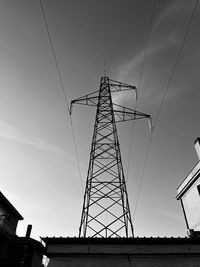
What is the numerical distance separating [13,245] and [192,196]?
1623cm

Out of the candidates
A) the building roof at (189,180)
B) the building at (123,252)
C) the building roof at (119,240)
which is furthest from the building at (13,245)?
the building roof at (189,180)

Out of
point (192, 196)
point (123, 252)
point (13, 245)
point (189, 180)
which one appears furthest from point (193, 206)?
point (13, 245)

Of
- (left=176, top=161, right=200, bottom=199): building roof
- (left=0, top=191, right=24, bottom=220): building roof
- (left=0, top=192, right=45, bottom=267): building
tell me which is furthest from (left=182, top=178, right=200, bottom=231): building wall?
(left=0, top=191, right=24, bottom=220): building roof

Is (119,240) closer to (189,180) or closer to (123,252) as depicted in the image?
(123,252)

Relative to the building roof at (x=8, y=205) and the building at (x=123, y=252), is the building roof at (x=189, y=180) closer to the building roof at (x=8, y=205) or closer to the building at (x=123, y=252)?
the building at (x=123, y=252)

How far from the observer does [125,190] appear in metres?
9.43

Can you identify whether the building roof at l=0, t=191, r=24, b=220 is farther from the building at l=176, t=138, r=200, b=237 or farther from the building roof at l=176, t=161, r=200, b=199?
the building roof at l=176, t=161, r=200, b=199

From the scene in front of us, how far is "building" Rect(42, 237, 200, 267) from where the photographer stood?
6826 mm

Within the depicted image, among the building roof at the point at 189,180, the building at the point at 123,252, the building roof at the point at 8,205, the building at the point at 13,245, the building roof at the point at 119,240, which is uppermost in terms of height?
the building roof at the point at 189,180

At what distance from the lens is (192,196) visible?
16203mm

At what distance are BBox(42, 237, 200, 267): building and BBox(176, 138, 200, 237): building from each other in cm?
905

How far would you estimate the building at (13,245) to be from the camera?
50.4 feet

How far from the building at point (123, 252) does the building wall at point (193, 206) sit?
911cm

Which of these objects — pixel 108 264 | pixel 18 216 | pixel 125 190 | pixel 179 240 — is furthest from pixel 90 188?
pixel 18 216
